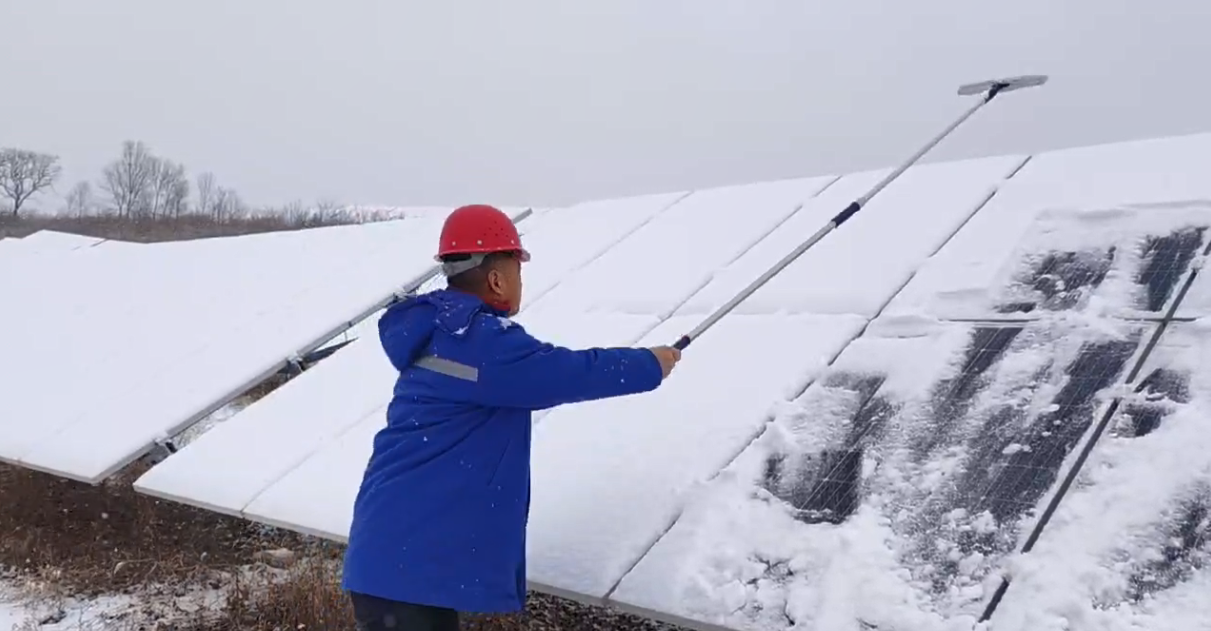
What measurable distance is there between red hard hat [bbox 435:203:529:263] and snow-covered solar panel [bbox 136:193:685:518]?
1672 mm

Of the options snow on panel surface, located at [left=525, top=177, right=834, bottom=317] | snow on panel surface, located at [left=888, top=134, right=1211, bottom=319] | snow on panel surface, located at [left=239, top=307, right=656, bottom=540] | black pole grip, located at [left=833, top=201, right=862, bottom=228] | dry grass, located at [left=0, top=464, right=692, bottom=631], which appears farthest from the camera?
snow on panel surface, located at [left=525, top=177, right=834, bottom=317]

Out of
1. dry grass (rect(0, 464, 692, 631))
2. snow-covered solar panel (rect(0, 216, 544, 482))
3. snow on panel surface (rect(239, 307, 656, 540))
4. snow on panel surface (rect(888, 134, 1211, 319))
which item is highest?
snow on panel surface (rect(888, 134, 1211, 319))

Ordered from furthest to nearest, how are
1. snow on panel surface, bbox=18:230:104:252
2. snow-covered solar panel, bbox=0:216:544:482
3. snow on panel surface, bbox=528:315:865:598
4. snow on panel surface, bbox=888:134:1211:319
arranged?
1. snow on panel surface, bbox=18:230:104:252
2. snow-covered solar panel, bbox=0:216:544:482
3. snow on panel surface, bbox=888:134:1211:319
4. snow on panel surface, bbox=528:315:865:598

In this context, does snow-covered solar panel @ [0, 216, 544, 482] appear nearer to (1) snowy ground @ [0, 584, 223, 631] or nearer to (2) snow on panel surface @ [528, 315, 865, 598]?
(1) snowy ground @ [0, 584, 223, 631]

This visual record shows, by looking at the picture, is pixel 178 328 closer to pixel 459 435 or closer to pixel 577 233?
pixel 577 233

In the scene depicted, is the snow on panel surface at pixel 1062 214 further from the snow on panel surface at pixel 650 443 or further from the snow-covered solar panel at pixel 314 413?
the snow-covered solar panel at pixel 314 413

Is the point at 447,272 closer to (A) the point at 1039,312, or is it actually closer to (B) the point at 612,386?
(B) the point at 612,386

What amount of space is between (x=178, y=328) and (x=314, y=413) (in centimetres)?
312

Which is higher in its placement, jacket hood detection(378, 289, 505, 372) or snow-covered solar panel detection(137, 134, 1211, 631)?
jacket hood detection(378, 289, 505, 372)

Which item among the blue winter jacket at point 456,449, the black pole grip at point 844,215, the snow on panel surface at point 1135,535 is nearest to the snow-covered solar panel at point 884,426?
the snow on panel surface at point 1135,535

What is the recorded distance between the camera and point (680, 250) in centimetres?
502

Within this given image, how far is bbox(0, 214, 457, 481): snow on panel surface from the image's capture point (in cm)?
559

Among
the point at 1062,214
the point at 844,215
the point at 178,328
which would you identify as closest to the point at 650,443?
the point at 844,215

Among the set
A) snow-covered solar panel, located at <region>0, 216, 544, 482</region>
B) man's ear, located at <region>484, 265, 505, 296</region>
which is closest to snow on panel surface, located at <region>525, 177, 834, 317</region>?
snow-covered solar panel, located at <region>0, 216, 544, 482</region>
